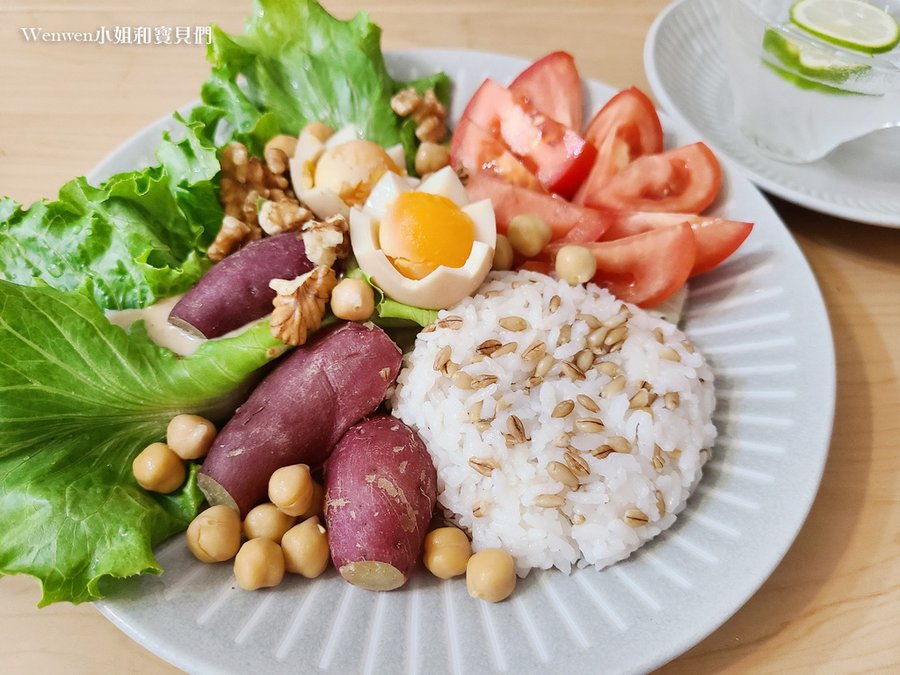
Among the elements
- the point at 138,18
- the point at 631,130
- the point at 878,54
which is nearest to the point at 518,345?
the point at 631,130

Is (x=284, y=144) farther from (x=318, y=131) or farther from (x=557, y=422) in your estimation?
(x=557, y=422)

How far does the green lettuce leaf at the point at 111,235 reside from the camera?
7.16ft

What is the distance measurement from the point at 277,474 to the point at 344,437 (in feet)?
0.72

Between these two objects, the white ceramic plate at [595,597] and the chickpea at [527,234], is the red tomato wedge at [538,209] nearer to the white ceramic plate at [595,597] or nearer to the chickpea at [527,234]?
the chickpea at [527,234]

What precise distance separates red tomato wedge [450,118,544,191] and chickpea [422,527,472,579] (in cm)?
126

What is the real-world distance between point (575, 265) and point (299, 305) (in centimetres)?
84

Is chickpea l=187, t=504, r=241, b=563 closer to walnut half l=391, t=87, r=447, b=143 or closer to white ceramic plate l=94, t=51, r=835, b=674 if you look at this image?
white ceramic plate l=94, t=51, r=835, b=674

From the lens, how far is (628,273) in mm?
2326

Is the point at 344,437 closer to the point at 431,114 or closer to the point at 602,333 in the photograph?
the point at 602,333

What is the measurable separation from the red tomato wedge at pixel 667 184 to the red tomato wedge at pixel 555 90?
371 mm

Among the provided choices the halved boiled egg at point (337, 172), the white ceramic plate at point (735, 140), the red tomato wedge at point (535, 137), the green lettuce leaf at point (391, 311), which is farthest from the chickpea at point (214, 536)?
the white ceramic plate at point (735, 140)

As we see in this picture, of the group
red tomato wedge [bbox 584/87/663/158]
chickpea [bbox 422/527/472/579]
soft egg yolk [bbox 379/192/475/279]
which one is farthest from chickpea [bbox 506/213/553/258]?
chickpea [bbox 422/527/472/579]

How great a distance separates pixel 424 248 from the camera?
6.89 feet

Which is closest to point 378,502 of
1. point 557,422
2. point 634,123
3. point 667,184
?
point 557,422
